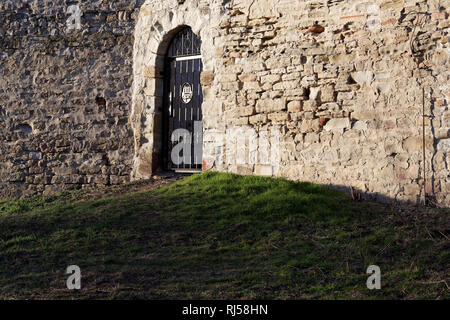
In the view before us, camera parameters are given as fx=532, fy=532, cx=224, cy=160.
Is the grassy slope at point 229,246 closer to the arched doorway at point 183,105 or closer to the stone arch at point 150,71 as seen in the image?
the arched doorway at point 183,105

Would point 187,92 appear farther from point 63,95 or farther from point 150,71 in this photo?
point 63,95

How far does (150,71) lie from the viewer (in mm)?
8688

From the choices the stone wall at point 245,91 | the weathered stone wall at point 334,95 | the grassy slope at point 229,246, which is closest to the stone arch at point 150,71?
the stone wall at point 245,91

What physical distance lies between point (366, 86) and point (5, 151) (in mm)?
6399

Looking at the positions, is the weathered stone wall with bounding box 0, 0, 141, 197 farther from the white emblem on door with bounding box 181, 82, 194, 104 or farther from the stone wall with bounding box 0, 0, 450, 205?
the white emblem on door with bounding box 181, 82, 194, 104

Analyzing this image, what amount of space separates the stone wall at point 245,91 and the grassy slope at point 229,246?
2.06 feet

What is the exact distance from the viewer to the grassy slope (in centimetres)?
422

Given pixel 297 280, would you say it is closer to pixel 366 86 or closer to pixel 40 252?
pixel 40 252

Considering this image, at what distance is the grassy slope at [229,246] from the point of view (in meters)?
4.22

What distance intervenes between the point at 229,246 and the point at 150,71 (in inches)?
172

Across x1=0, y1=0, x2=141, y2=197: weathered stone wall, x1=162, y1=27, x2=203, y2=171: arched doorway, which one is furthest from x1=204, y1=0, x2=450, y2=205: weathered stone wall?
x1=0, y1=0, x2=141, y2=197: weathered stone wall

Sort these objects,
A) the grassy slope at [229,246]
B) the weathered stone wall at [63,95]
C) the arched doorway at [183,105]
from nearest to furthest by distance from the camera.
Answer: the grassy slope at [229,246] → the arched doorway at [183,105] → the weathered stone wall at [63,95]

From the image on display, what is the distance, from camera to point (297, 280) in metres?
4.34

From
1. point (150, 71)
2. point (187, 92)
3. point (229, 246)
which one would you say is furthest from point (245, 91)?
point (229, 246)
